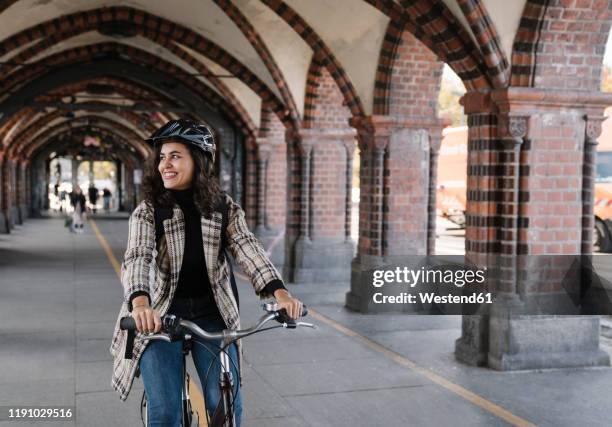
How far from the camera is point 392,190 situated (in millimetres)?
9367

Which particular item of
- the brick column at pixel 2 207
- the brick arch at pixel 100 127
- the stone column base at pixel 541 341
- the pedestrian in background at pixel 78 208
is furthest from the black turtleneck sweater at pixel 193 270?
the brick arch at pixel 100 127

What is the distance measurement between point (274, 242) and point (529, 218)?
958 centimetres

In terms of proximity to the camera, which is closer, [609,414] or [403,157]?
[609,414]

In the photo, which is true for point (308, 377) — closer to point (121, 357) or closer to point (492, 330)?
point (492, 330)

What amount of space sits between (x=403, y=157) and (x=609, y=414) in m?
4.82

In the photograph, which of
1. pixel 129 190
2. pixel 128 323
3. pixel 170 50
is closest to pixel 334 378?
pixel 128 323

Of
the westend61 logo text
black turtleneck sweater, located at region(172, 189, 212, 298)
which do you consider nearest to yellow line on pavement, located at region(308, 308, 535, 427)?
the westend61 logo text

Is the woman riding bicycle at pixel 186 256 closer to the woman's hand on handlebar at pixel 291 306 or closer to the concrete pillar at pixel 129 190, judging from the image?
the woman's hand on handlebar at pixel 291 306

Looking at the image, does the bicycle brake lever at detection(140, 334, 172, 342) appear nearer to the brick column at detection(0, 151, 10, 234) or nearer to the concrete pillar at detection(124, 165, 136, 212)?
the brick column at detection(0, 151, 10, 234)

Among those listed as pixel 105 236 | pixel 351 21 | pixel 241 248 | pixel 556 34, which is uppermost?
pixel 351 21

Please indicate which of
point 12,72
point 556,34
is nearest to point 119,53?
point 12,72

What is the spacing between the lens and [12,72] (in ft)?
50.6

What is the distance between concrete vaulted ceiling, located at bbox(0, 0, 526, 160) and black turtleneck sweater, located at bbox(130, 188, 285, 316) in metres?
4.08

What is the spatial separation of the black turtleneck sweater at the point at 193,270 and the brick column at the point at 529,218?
3.81 metres
